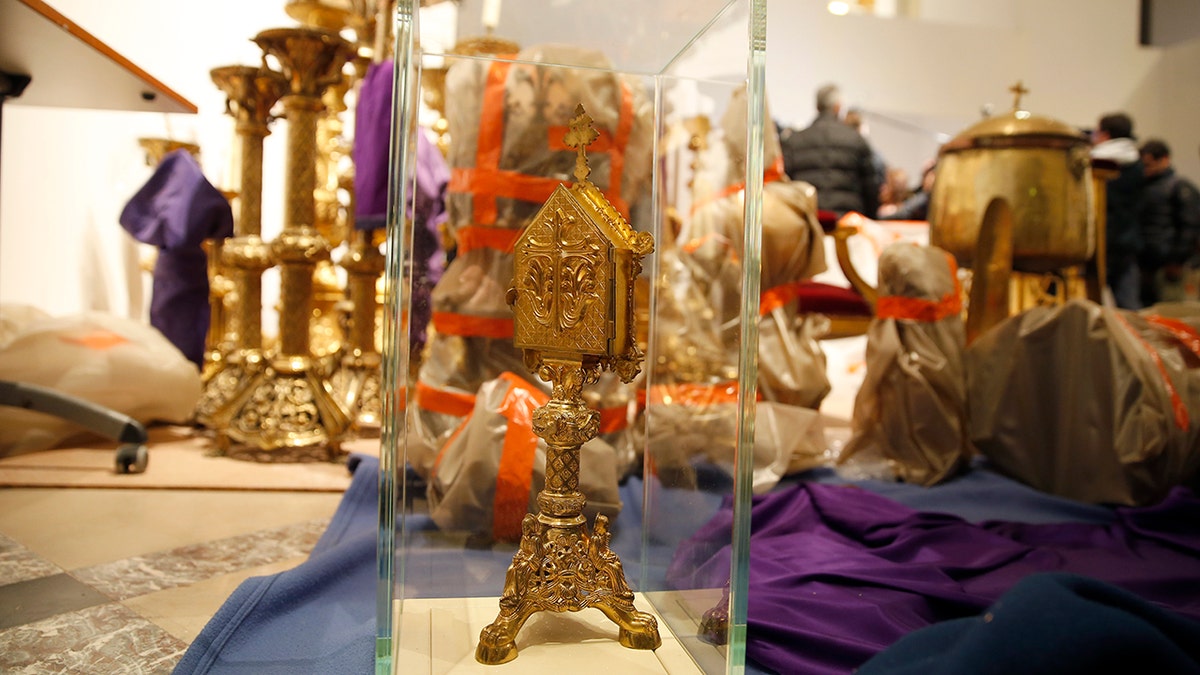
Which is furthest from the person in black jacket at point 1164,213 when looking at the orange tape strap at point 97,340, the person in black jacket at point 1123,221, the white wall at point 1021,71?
the orange tape strap at point 97,340

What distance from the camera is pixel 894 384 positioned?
287 centimetres

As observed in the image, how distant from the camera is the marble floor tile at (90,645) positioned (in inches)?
54.0

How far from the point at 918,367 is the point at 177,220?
2.65 meters

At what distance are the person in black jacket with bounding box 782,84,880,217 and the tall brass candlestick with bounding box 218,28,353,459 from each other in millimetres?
2845

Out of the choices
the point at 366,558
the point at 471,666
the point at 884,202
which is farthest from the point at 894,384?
the point at 884,202

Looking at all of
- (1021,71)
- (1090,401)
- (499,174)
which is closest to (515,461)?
(499,174)

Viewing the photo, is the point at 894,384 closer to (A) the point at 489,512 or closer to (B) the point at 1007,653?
(A) the point at 489,512

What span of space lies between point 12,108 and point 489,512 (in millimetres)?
2228

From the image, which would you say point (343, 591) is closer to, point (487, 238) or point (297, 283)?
point (487, 238)

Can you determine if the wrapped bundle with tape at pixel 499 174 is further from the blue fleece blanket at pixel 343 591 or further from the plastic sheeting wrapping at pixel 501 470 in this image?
the blue fleece blanket at pixel 343 591

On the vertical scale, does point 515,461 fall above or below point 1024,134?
below

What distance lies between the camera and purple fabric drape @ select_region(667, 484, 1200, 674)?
1470 millimetres

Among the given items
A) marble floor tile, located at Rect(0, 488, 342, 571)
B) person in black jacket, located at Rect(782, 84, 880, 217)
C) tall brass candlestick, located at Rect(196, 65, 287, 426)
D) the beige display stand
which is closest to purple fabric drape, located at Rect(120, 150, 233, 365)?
tall brass candlestick, located at Rect(196, 65, 287, 426)

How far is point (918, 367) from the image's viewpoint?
280 cm
